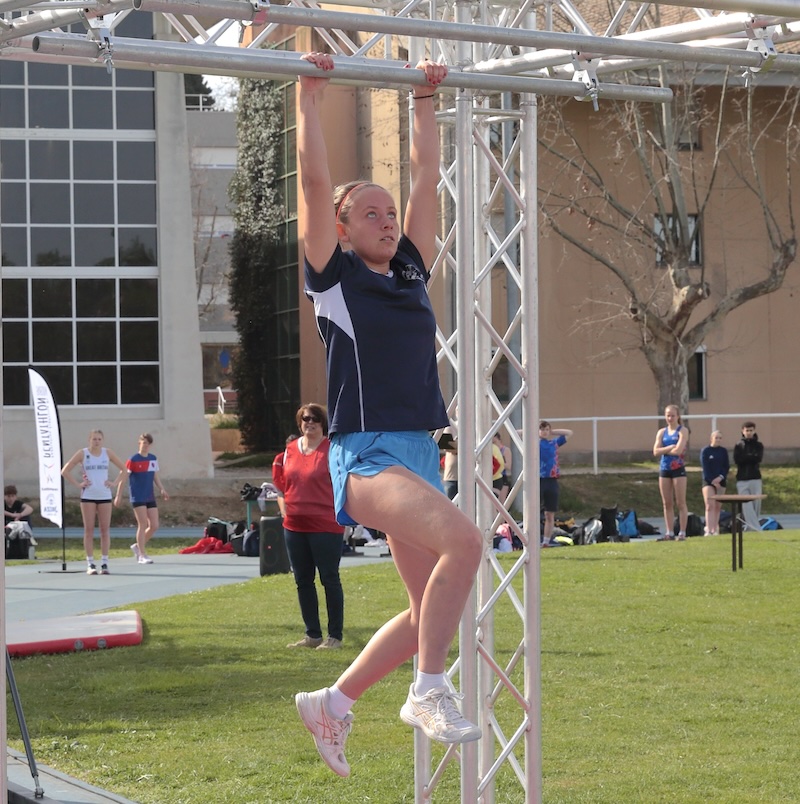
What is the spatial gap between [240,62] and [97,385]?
27.9 m

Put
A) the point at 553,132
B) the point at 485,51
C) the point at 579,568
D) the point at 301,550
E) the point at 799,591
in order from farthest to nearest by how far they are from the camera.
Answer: the point at 553,132 < the point at 579,568 < the point at 799,591 < the point at 301,550 < the point at 485,51

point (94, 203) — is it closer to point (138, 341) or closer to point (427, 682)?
point (138, 341)

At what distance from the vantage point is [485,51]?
256 inches

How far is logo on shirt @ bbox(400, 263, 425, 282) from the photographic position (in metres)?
4.98

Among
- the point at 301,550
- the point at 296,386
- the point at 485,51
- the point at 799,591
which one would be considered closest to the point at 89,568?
the point at 301,550

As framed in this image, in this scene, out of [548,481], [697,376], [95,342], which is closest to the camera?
[548,481]

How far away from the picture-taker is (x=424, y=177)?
17.1 feet

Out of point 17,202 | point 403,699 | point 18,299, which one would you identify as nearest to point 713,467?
point 403,699

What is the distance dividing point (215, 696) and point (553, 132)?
2691 cm

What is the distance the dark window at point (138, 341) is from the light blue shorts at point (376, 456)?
28.7 metres

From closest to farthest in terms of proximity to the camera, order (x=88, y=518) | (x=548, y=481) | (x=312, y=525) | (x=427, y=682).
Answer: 1. (x=427, y=682)
2. (x=312, y=525)
3. (x=88, y=518)
4. (x=548, y=481)

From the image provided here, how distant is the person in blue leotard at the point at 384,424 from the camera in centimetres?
453

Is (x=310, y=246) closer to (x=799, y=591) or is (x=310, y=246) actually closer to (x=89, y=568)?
(x=799, y=591)

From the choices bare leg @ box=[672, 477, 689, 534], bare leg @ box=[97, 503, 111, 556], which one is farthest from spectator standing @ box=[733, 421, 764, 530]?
bare leg @ box=[97, 503, 111, 556]
